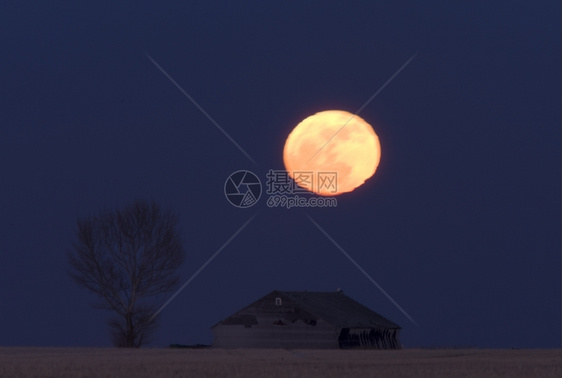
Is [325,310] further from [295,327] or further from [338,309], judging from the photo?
[295,327]

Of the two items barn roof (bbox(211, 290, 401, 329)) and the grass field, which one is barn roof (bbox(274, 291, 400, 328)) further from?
the grass field

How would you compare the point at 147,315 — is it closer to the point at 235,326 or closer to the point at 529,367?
the point at 235,326

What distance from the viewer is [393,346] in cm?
9744

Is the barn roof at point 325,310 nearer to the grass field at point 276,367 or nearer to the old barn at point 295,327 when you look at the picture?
the old barn at point 295,327

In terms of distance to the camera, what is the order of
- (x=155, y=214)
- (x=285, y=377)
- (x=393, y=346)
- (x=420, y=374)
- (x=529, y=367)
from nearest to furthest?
1. (x=285, y=377)
2. (x=420, y=374)
3. (x=529, y=367)
4. (x=155, y=214)
5. (x=393, y=346)

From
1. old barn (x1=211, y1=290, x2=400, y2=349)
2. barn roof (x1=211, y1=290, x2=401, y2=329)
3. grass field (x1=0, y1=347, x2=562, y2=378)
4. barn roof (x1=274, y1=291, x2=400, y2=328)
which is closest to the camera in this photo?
grass field (x1=0, y1=347, x2=562, y2=378)

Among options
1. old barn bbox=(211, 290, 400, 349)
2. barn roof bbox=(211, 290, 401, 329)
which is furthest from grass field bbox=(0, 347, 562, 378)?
barn roof bbox=(211, 290, 401, 329)

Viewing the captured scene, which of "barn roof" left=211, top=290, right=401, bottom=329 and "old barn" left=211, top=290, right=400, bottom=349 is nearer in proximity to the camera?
"old barn" left=211, top=290, right=400, bottom=349

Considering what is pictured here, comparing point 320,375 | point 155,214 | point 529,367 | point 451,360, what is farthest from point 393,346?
point 320,375

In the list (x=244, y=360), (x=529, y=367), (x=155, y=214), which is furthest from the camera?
(x=155, y=214)

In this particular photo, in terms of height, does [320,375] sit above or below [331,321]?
below

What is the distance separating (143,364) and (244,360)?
6.25 m

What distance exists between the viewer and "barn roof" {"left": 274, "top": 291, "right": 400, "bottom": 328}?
92.6 metres

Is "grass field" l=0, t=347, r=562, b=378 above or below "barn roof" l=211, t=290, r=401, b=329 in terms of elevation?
below
